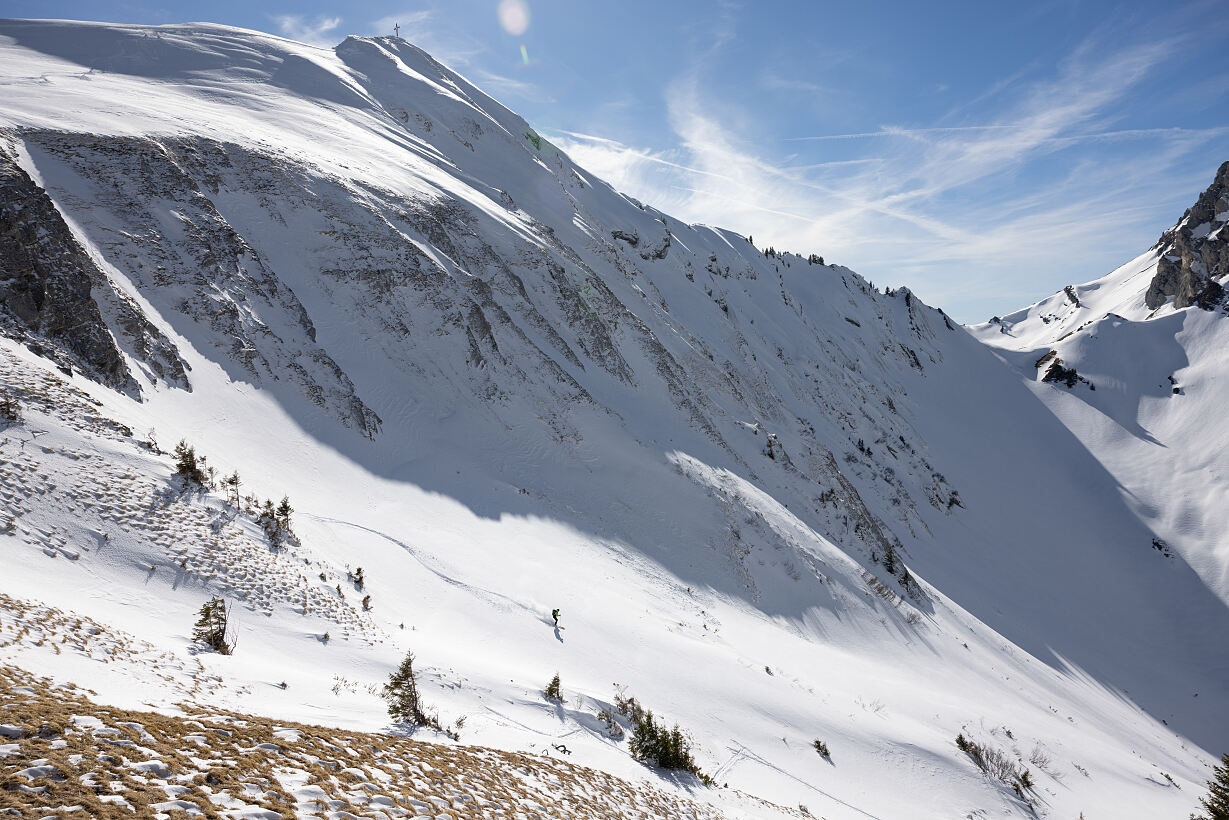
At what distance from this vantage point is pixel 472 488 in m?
24.3

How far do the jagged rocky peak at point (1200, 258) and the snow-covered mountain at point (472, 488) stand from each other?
6194 cm

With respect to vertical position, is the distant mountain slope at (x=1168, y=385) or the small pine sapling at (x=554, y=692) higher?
the distant mountain slope at (x=1168, y=385)

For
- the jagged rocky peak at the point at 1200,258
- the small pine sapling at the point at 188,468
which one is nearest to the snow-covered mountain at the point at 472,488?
the small pine sapling at the point at 188,468

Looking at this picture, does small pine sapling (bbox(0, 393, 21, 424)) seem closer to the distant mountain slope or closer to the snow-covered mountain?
the snow-covered mountain

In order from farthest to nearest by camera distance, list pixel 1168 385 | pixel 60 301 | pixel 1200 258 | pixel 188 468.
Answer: pixel 1200 258, pixel 1168 385, pixel 60 301, pixel 188 468

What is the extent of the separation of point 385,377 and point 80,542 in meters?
17.6

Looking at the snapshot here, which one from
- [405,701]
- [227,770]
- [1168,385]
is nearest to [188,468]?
[405,701]

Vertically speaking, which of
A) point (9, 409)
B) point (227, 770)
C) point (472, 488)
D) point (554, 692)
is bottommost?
point (554, 692)

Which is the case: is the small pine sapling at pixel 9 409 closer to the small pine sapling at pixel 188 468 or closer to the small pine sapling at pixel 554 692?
the small pine sapling at pixel 188 468

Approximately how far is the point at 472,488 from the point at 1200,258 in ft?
469

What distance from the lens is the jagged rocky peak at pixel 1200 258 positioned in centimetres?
9850

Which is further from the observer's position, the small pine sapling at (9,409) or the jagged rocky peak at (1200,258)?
the jagged rocky peak at (1200,258)

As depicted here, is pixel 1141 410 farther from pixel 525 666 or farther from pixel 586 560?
pixel 525 666

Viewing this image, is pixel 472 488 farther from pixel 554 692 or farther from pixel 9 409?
pixel 9 409
